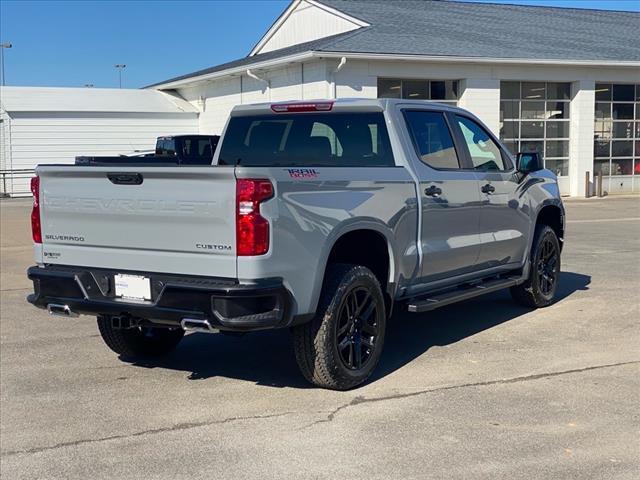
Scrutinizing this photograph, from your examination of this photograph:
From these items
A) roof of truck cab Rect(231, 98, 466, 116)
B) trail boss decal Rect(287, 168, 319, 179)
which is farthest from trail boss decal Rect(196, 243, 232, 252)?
roof of truck cab Rect(231, 98, 466, 116)

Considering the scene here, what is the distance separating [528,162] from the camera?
7832 mm

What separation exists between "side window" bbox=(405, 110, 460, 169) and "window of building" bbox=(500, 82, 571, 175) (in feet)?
62.0

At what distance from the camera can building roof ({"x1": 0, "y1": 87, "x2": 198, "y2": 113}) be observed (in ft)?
103

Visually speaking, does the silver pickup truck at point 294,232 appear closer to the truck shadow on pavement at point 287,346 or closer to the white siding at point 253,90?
the truck shadow on pavement at point 287,346

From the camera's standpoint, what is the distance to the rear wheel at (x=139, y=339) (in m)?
6.51

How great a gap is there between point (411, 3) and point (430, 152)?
24.4m

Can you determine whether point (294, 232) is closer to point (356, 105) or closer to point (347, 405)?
point (347, 405)

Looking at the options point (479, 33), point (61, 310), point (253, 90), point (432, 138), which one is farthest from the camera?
point (253, 90)

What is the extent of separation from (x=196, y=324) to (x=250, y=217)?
2.54 ft

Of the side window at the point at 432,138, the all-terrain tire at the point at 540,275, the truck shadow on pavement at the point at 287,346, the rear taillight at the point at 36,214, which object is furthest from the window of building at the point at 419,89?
the rear taillight at the point at 36,214

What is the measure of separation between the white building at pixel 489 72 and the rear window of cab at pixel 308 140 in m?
15.0

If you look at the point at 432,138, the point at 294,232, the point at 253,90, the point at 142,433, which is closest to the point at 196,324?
the point at 142,433

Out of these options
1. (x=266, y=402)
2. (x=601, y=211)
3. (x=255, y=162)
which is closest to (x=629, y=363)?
(x=266, y=402)

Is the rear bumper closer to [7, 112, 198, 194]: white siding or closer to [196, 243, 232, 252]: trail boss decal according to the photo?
[196, 243, 232, 252]: trail boss decal
